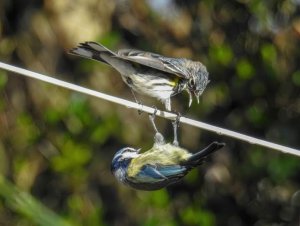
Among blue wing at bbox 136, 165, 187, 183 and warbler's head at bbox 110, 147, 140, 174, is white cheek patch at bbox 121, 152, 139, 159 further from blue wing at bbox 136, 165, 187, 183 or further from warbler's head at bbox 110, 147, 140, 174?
blue wing at bbox 136, 165, 187, 183

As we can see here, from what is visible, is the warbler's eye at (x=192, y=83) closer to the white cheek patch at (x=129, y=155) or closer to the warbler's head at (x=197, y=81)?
the warbler's head at (x=197, y=81)

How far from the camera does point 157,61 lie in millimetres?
2529

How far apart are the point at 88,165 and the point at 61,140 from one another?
169mm

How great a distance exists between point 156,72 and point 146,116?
212 centimetres

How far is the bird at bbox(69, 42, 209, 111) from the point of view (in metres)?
→ 2.45

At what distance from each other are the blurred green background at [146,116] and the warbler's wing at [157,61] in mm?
1868

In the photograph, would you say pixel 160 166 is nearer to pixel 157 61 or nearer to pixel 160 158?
pixel 160 158

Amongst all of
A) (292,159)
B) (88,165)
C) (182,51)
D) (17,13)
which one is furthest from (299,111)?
(17,13)

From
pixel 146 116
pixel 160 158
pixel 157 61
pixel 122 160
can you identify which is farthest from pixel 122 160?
pixel 146 116

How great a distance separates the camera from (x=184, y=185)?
15.4ft

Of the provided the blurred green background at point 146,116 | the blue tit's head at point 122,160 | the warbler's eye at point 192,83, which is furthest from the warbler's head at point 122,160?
the blurred green background at point 146,116

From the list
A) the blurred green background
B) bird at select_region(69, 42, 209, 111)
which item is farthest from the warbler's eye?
the blurred green background

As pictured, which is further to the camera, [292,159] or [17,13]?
[17,13]

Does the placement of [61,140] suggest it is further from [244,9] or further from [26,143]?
[244,9]
